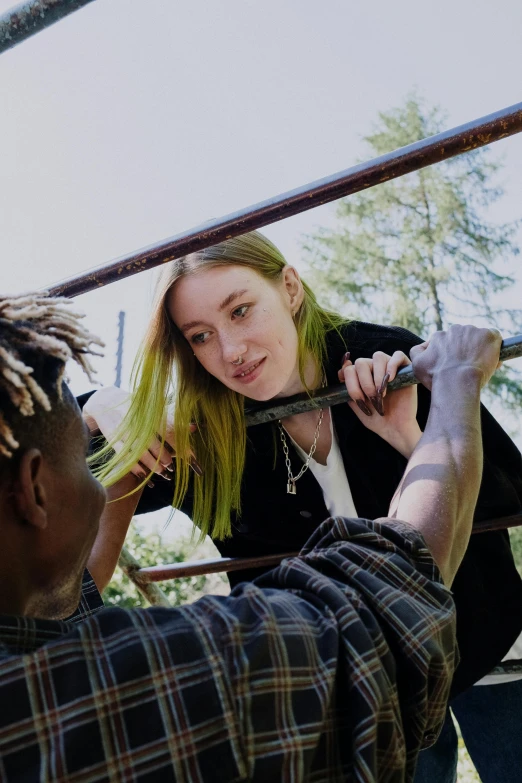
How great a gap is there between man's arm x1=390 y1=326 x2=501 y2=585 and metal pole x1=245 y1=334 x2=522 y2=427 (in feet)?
0.10

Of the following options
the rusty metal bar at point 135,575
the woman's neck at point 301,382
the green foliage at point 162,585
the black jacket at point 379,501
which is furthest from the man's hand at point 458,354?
the green foliage at point 162,585

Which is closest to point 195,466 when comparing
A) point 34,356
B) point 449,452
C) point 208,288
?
point 208,288

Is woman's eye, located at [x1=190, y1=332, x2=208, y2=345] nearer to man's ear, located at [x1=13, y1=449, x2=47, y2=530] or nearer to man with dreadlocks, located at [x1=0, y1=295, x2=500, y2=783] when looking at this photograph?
man with dreadlocks, located at [x1=0, y1=295, x2=500, y2=783]

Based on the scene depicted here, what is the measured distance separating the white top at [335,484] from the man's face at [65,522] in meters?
1.18

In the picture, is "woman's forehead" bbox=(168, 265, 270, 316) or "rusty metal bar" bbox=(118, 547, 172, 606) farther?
"rusty metal bar" bbox=(118, 547, 172, 606)

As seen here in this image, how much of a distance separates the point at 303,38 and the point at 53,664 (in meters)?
30.4

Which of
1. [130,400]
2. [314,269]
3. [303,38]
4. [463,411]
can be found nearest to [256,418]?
[130,400]

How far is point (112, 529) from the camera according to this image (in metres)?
2.27

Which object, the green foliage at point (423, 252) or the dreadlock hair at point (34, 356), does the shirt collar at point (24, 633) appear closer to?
the dreadlock hair at point (34, 356)

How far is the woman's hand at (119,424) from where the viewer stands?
225 centimetres

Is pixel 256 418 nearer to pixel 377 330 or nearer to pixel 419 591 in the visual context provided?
pixel 377 330

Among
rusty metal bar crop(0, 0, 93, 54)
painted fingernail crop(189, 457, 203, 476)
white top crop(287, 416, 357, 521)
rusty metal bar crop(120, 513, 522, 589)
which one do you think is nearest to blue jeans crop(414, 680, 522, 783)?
rusty metal bar crop(120, 513, 522, 589)

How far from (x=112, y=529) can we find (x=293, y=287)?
0.89 meters

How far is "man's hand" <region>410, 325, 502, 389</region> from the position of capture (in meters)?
1.63
